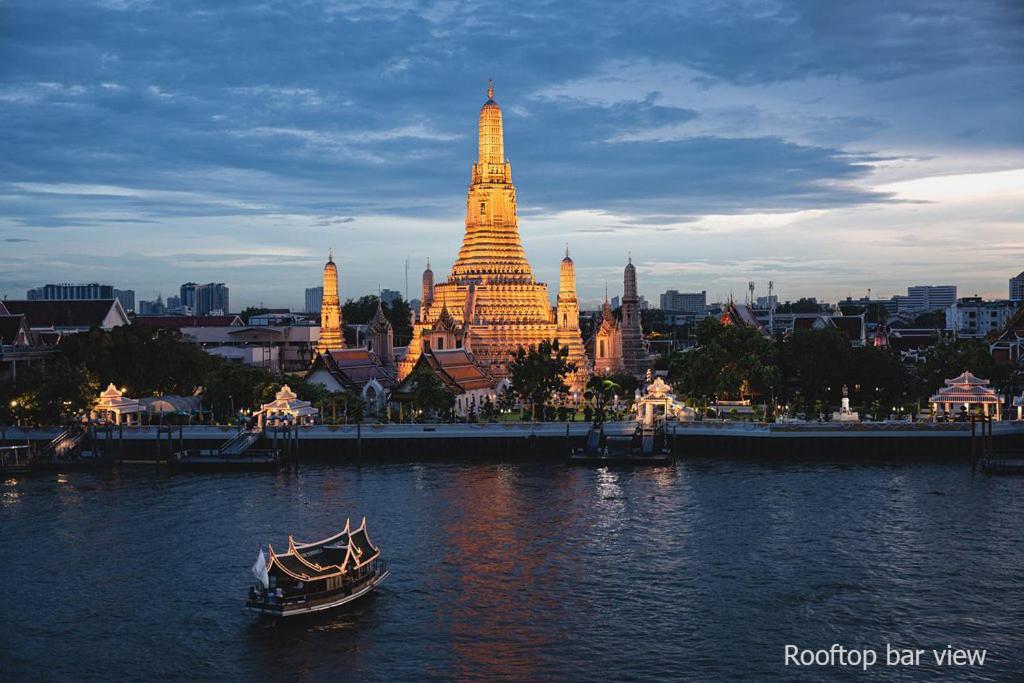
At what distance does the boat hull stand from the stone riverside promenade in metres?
32.3

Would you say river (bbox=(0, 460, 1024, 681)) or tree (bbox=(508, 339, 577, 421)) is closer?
river (bbox=(0, 460, 1024, 681))

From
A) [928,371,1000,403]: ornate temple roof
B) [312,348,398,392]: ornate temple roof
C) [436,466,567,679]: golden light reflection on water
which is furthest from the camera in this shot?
[312,348,398,392]: ornate temple roof

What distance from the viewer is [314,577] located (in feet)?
134

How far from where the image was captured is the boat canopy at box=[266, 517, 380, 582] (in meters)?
40.6

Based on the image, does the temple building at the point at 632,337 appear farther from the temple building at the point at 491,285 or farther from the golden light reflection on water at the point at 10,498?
the golden light reflection on water at the point at 10,498

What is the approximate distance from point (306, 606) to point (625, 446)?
38.8 m

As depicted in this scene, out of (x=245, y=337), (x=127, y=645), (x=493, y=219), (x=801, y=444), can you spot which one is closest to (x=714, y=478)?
(x=801, y=444)

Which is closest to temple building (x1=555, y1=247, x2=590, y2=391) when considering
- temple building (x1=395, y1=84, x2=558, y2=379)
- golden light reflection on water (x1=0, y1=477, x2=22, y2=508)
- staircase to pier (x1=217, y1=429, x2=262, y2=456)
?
temple building (x1=395, y1=84, x2=558, y2=379)

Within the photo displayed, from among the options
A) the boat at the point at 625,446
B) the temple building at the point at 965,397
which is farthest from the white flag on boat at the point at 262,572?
the temple building at the point at 965,397

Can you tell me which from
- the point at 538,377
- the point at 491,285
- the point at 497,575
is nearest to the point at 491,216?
the point at 491,285

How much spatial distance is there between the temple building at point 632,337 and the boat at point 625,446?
53.0 m

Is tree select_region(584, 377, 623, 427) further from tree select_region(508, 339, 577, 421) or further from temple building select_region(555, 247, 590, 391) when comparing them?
temple building select_region(555, 247, 590, 391)

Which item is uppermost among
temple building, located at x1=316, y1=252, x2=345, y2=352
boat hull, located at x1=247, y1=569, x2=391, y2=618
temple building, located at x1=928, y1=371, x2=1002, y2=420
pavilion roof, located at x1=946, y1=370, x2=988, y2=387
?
temple building, located at x1=316, y1=252, x2=345, y2=352

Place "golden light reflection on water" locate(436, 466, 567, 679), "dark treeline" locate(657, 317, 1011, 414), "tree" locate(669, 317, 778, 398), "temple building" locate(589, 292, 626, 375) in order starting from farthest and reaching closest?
"temple building" locate(589, 292, 626, 375) → "tree" locate(669, 317, 778, 398) → "dark treeline" locate(657, 317, 1011, 414) → "golden light reflection on water" locate(436, 466, 567, 679)
